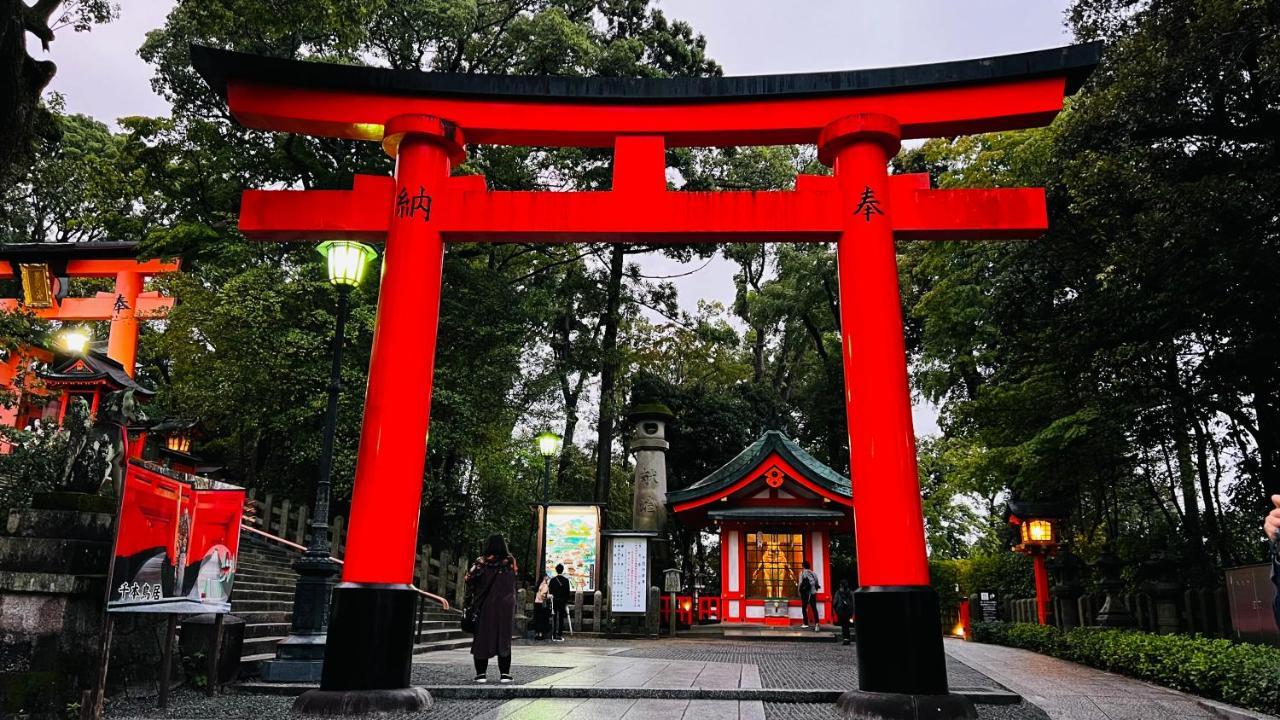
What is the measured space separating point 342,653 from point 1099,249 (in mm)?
11569

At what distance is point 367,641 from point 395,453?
4.78 feet

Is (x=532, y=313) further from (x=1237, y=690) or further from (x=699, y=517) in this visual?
(x=1237, y=690)

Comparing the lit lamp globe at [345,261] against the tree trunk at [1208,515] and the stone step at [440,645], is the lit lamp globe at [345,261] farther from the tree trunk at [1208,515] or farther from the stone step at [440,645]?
the tree trunk at [1208,515]

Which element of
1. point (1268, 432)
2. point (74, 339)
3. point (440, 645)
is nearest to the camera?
point (1268, 432)

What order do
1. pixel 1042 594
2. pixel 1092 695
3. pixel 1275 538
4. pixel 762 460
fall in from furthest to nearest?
pixel 762 460, pixel 1042 594, pixel 1092 695, pixel 1275 538

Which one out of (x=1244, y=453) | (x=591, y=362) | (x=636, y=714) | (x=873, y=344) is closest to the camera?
(x=636, y=714)

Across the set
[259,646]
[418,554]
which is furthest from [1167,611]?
[418,554]

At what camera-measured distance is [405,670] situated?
6086 millimetres

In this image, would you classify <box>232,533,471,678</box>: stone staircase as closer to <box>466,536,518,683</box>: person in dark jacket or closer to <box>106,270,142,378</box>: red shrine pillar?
<box>466,536,518,683</box>: person in dark jacket

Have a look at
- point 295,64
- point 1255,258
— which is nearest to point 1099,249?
point 1255,258

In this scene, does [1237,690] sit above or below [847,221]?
below

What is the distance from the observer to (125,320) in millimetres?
18578

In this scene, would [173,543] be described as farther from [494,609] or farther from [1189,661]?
[1189,661]

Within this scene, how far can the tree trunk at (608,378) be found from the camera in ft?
72.5
